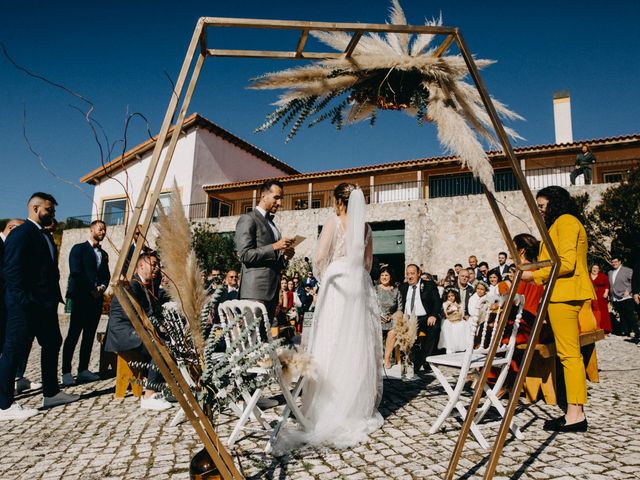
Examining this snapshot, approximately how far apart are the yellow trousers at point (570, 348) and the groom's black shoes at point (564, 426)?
7.0 inches

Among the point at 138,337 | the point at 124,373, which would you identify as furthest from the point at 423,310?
the point at 124,373


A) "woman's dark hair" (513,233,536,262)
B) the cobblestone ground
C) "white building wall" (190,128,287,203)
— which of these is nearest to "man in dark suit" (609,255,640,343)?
the cobblestone ground

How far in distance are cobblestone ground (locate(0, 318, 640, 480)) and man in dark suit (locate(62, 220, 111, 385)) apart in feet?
3.77

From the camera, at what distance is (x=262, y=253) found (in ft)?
11.9

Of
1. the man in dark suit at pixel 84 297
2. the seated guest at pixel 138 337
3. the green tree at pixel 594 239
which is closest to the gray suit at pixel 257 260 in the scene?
the seated guest at pixel 138 337

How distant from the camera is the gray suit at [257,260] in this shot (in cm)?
366

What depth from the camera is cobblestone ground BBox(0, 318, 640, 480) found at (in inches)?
99.3

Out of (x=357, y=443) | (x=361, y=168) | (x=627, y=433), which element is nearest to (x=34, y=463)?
(x=357, y=443)

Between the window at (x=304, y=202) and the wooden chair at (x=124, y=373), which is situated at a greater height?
the window at (x=304, y=202)

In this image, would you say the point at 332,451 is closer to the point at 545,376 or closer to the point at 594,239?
the point at 545,376

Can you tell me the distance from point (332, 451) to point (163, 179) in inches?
85.6

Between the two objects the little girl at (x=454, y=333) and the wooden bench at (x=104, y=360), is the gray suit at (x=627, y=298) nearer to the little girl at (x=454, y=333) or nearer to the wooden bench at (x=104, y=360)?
the little girl at (x=454, y=333)

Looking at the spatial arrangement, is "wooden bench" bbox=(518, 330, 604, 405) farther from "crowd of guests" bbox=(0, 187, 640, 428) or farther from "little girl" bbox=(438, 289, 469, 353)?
"little girl" bbox=(438, 289, 469, 353)

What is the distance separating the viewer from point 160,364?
62.4 inches
